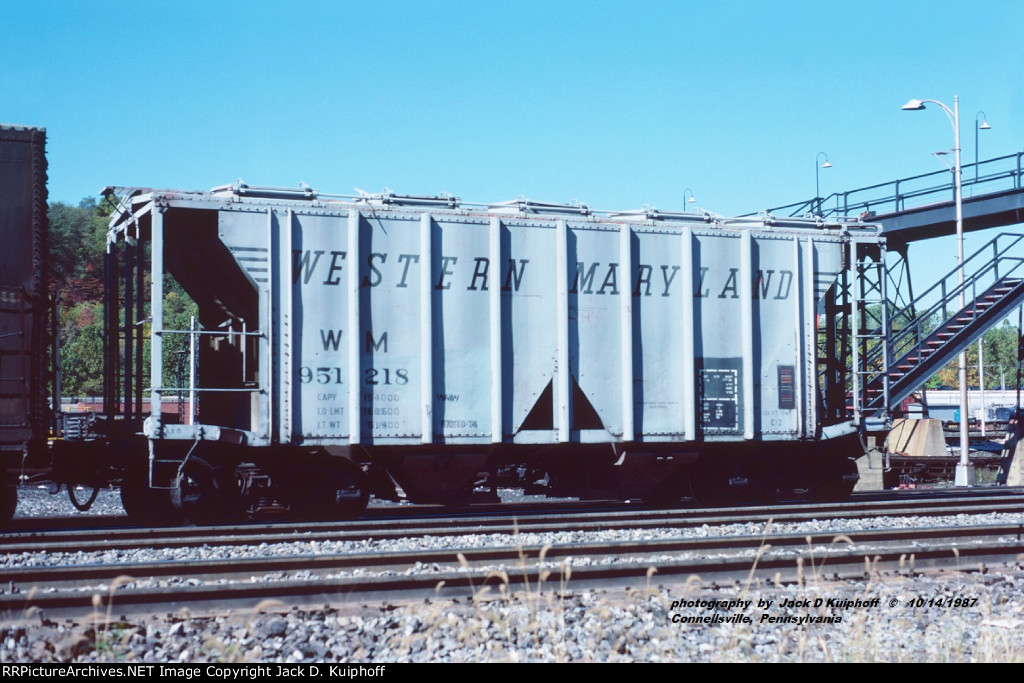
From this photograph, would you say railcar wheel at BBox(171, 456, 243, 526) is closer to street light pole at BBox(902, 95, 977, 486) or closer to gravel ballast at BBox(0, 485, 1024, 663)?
gravel ballast at BBox(0, 485, 1024, 663)

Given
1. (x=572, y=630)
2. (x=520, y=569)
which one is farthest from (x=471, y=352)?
(x=572, y=630)

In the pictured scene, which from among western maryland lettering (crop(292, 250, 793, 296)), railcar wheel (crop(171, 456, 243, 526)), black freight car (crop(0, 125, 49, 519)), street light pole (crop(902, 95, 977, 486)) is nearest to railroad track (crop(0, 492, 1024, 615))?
railcar wheel (crop(171, 456, 243, 526))

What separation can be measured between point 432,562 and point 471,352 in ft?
13.7

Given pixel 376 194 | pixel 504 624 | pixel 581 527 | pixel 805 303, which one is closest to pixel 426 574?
pixel 504 624

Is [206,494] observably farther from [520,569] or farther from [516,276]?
[520,569]

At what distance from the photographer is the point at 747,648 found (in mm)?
5676

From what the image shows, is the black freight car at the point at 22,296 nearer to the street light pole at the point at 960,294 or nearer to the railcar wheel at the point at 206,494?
the railcar wheel at the point at 206,494

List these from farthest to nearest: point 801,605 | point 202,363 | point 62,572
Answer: point 202,363 → point 62,572 → point 801,605

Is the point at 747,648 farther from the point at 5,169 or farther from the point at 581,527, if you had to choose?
the point at 5,169

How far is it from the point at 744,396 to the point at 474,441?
12.4ft

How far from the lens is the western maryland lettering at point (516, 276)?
11.5 meters

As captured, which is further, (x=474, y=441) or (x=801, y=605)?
(x=474, y=441)

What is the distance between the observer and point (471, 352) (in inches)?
467

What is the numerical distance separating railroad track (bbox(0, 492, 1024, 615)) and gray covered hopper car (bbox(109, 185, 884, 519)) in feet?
4.18
